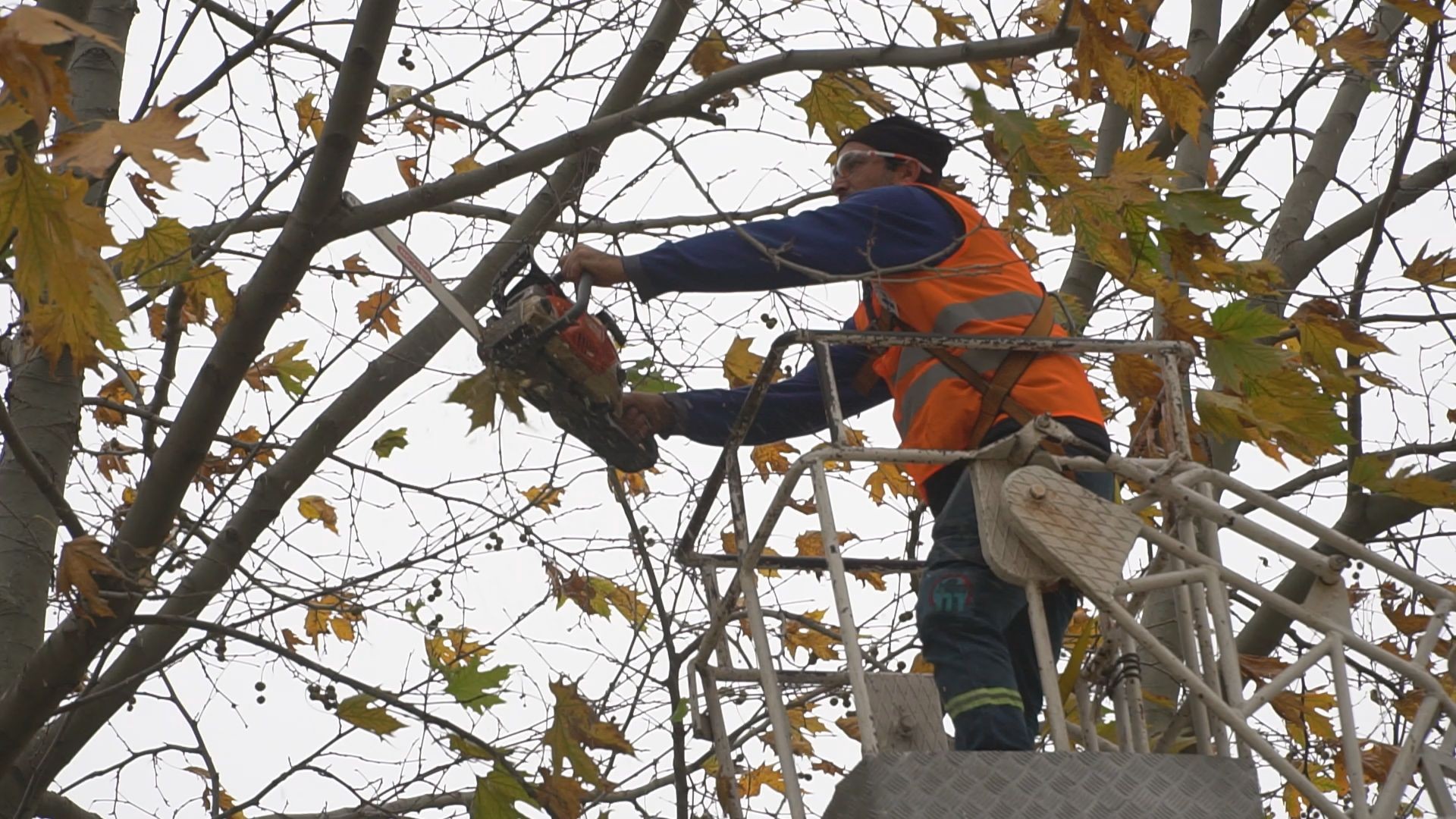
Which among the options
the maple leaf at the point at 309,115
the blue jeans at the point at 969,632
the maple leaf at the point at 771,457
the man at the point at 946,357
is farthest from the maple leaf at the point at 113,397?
the blue jeans at the point at 969,632

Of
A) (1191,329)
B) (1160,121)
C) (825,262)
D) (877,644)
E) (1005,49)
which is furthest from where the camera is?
(1160,121)

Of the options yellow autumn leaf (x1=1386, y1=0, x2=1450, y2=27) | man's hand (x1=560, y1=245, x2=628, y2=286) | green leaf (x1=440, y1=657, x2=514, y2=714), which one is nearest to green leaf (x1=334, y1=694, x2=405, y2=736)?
green leaf (x1=440, y1=657, x2=514, y2=714)

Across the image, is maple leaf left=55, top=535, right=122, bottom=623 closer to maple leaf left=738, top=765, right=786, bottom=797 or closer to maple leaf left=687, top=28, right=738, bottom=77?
maple leaf left=687, top=28, right=738, bottom=77

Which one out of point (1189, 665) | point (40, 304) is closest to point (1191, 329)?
point (1189, 665)

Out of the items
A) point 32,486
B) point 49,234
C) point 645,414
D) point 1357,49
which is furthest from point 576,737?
point 1357,49

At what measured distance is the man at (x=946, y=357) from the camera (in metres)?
3.69

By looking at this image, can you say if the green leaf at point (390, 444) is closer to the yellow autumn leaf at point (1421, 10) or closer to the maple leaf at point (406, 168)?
the maple leaf at point (406, 168)

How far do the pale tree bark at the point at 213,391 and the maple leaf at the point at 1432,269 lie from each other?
4.19 metres

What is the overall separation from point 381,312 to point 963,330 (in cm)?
176

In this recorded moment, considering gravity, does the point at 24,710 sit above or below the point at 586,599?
below

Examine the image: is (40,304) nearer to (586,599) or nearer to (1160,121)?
(586,599)

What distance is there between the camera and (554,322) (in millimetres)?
4367

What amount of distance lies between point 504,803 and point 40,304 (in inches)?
68.6

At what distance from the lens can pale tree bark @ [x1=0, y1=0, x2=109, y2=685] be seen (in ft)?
14.6
